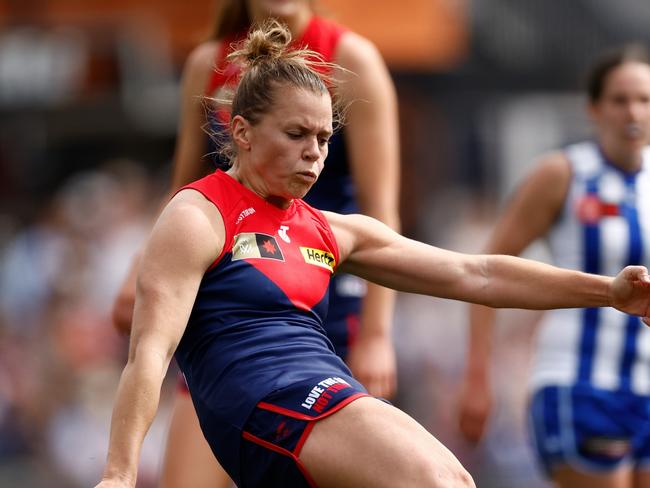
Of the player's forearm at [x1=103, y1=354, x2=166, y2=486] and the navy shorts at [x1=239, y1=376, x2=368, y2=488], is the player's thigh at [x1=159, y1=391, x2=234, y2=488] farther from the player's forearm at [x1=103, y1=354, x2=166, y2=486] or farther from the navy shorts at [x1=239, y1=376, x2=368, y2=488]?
the player's forearm at [x1=103, y1=354, x2=166, y2=486]

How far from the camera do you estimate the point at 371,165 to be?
562cm

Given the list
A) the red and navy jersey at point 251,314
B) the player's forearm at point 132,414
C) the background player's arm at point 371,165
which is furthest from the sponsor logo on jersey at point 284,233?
the background player's arm at point 371,165

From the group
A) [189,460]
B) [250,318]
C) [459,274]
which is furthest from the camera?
[189,460]

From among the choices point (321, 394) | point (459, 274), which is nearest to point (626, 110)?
point (459, 274)

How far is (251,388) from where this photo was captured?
420 centimetres

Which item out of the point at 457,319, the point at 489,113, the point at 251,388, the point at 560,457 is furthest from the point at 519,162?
the point at 251,388

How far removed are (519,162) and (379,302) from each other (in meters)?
11.6

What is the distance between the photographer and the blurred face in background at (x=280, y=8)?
561 centimetres

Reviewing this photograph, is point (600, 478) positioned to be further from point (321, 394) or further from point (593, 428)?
point (321, 394)

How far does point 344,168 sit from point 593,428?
151 centimetres

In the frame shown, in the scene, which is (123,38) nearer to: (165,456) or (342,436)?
(165,456)

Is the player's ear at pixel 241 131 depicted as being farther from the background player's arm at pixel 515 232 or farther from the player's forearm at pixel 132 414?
the background player's arm at pixel 515 232

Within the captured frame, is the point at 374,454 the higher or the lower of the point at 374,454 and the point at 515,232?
the lower

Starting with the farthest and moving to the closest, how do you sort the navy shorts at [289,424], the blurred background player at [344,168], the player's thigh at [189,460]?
the blurred background player at [344,168] < the player's thigh at [189,460] < the navy shorts at [289,424]
